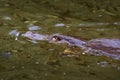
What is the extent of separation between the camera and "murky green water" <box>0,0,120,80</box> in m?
5.47

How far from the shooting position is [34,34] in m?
6.87

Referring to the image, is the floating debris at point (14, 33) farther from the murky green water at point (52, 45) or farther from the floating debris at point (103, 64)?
the floating debris at point (103, 64)

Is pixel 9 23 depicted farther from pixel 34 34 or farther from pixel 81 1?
pixel 81 1

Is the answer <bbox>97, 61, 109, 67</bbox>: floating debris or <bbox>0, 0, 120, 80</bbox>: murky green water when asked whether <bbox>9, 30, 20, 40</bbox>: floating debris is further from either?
<bbox>97, 61, 109, 67</bbox>: floating debris

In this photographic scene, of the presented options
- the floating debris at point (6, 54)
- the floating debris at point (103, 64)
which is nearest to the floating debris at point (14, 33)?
the floating debris at point (6, 54)

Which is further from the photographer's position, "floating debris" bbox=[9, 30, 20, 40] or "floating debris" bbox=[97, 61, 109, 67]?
"floating debris" bbox=[9, 30, 20, 40]

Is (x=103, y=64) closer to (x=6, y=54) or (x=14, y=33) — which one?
(x=6, y=54)

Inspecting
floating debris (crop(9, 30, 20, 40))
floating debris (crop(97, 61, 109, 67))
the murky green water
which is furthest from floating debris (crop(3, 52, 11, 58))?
floating debris (crop(97, 61, 109, 67))

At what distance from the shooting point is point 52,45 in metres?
6.36

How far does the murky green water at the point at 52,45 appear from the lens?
18.0ft

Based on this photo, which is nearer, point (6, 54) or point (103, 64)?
point (103, 64)

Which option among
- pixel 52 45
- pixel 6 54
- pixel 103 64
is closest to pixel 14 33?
pixel 6 54

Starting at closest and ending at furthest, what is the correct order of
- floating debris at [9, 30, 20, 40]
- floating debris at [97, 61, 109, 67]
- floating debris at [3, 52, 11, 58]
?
floating debris at [97, 61, 109, 67] < floating debris at [3, 52, 11, 58] < floating debris at [9, 30, 20, 40]

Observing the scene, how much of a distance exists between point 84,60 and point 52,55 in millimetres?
535
